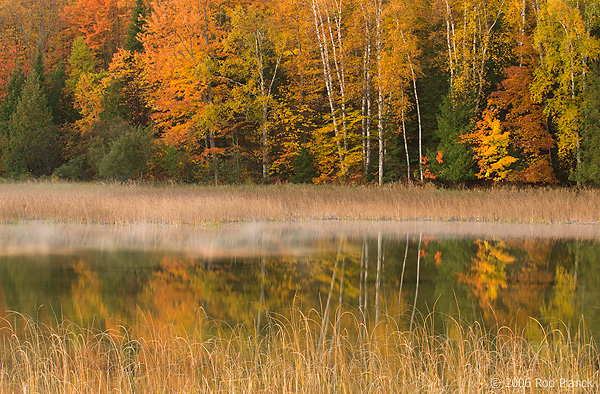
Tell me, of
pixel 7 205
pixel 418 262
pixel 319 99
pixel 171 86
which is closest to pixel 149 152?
pixel 171 86

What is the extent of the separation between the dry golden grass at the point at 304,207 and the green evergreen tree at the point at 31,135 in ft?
59.2

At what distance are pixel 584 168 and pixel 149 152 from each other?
20758 millimetres

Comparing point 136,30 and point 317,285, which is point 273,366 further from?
point 136,30

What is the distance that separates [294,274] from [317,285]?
42.4 inches

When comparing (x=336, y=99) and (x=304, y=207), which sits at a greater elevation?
(x=336, y=99)

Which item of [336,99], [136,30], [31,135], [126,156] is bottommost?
[126,156]

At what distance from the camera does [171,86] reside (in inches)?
1441

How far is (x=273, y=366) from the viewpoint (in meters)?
6.09

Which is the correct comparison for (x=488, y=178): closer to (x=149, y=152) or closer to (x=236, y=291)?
(x=149, y=152)

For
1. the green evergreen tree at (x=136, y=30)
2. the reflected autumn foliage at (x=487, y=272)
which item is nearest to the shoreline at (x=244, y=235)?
the reflected autumn foliage at (x=487, y=272)

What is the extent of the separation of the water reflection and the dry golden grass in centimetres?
586

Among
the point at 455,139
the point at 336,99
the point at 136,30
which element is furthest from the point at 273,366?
the point at 136,30

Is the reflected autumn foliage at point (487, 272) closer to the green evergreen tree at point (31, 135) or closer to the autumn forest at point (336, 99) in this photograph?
the autumn forest at point (336, 99)
